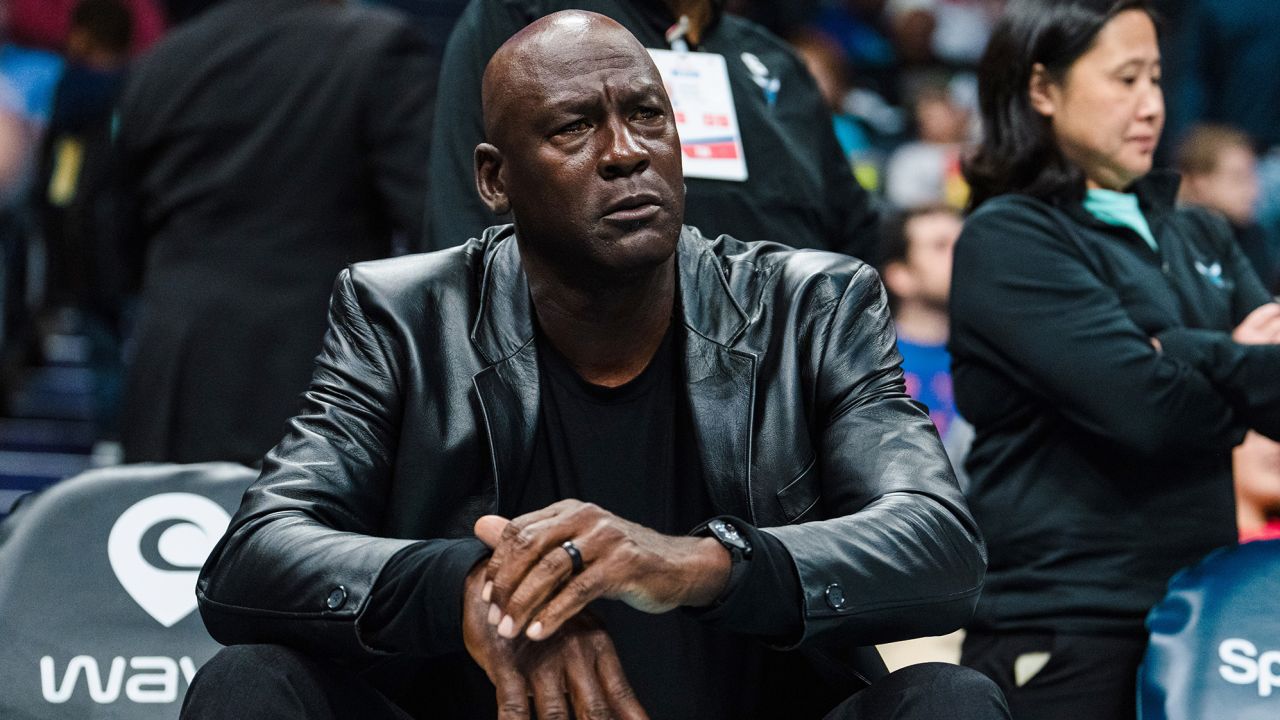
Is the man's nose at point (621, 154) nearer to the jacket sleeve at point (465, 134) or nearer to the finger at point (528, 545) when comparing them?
the finger at point (528, 545)

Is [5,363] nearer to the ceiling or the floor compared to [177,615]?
nearer to the floor

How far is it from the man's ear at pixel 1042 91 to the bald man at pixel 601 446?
91 centimetres

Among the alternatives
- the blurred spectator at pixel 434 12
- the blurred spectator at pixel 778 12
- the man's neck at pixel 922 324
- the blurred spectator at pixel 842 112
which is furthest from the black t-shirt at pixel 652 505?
the blurred spectator at pixel 434 12

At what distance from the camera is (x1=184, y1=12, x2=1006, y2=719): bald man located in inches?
86.3

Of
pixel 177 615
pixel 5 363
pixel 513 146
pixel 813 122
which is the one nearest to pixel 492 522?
pixel 513 146

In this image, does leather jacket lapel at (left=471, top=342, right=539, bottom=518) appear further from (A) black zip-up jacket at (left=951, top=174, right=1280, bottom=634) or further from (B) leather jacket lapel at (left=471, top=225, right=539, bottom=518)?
(A) black zip-up jacket at (left=951, top=174, right=1280, bottom=634)

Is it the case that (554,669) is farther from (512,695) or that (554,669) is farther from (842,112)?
(842,112)

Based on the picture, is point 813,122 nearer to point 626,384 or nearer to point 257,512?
point 626,384

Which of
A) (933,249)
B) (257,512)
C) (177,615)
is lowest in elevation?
(933,249)

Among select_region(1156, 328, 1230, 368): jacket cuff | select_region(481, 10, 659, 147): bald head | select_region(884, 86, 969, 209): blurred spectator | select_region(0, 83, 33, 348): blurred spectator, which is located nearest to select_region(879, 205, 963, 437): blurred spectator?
select_region(884, 86, 969, 209): blurred spectator

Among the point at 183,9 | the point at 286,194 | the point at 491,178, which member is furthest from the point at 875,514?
the point at 183,9

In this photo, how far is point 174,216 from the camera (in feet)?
14.2

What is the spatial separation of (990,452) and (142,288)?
2471 mm

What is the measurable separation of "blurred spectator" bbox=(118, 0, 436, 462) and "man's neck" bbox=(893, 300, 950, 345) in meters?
2.20
